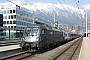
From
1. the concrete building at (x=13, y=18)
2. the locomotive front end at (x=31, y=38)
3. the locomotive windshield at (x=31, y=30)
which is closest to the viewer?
the locomotive front end at (x=31, y=38)

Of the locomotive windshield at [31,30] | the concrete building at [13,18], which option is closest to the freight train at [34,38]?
the locomotive windshield at [31,30]

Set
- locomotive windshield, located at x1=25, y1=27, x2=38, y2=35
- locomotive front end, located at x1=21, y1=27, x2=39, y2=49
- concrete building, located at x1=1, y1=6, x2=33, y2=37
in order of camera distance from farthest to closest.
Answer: concrete building, located at x1=1, y1=6, x2=33, y2=37 < locomotive windshield, located at x1=25, y1=27, x2=38, y2=35 < locomotive front end, located at x1=21, y1=27, x2=39, y2=49

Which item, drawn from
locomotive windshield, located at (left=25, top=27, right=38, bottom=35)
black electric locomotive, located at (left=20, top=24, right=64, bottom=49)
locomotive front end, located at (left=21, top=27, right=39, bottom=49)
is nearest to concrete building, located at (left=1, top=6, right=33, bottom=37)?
locomotive windshield, located at (left=25, top=27, right=38, bottom=35)

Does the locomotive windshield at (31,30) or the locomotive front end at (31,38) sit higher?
the locomotive windshield at (31,30)

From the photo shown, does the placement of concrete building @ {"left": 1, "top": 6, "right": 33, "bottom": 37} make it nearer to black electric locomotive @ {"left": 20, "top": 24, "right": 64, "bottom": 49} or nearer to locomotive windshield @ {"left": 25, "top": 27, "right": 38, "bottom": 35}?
locomotive windshield @ {"left": 25, "top": 27, "right": 38, "bottom": 35}

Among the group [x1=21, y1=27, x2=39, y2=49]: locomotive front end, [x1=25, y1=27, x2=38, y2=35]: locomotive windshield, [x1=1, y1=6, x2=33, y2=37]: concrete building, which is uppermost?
[x1=1, y1=6, x2=33, y2=37]: concrete building

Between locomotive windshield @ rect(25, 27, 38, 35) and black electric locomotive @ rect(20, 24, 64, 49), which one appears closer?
black electric locomotive @ rect(20, 24, 64, 49)

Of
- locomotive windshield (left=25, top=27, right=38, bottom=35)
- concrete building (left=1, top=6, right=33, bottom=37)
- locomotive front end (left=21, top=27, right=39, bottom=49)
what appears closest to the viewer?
locomotive front end (left=21, top=27, right=39, bottom=49)

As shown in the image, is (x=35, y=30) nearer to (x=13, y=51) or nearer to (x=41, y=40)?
(x=41, y=40)

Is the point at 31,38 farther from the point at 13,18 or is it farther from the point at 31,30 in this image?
the point at 13,18

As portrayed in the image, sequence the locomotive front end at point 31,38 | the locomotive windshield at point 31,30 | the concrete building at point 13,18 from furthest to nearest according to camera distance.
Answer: the concrete building at point 13,18 → the locomotive windshield at point 31,30 → the locomotive front end at point 31,38

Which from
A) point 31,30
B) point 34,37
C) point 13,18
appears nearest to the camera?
point 34,37

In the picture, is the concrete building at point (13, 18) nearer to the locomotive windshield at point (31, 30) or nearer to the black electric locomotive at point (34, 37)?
the locomotive windshield at point (31, 30)

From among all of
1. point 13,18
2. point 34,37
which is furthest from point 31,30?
point 13,18
